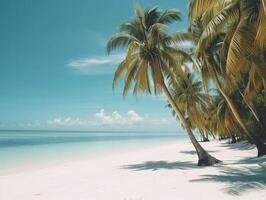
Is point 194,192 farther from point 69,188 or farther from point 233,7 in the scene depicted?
point 233,7

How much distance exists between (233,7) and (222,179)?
209 inches

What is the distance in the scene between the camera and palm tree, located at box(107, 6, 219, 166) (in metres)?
12.8

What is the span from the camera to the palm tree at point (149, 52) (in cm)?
1283

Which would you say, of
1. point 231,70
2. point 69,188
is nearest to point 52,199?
point 69,188

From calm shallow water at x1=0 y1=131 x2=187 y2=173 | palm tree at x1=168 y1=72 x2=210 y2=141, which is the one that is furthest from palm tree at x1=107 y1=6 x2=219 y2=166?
palm tree at x1=168 y1=72 x2=210 y2=141

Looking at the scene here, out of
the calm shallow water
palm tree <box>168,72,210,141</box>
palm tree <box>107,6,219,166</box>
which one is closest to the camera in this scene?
→ palm tree <box>107,6,219,166</box>

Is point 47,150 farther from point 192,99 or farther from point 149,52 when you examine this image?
point 149,52

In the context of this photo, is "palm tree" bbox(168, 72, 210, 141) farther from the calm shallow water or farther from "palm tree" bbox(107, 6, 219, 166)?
"palm tree" bbox(107, 6, 219, 166)

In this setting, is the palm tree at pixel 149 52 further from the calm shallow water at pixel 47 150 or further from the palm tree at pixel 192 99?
the palm tree at pixel 192 99

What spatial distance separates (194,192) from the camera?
22.0ft

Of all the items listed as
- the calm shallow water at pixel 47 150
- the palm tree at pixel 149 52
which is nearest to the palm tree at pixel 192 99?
the calm shallow water at pixel 47 150

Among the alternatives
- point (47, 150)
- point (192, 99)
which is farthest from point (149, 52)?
point (47, 150)

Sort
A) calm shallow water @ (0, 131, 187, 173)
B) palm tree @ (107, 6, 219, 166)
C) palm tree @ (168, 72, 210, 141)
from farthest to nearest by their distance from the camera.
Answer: palm tree @ (168, 72, 210, 141)
calm shallow water @ (0, 131, 187, 173)
palm tree @ (107, 6, 219, 166)

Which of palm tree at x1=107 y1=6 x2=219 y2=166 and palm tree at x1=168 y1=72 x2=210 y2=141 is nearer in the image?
palm tree at x1=107 y1=6 x2=219 y2=166
